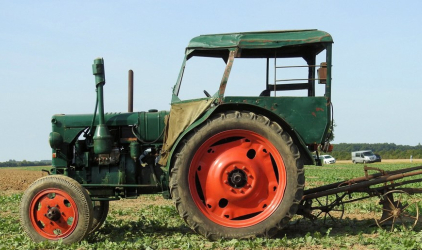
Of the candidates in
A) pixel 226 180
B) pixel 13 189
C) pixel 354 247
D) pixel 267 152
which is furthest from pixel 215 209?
pixel 13 189

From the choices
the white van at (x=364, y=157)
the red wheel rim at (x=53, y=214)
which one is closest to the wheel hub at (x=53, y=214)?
the red wheel rim at (x=53, y=214)

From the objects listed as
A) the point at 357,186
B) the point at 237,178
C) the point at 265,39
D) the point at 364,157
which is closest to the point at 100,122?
the point at 237,178

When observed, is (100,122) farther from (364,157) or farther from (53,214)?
(364,157)

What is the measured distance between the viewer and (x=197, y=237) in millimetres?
7168

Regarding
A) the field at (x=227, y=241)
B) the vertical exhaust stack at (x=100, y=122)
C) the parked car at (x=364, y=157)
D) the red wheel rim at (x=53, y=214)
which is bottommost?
the parked car at (x=364, y=157)

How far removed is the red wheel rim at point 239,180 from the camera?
678 centimetres

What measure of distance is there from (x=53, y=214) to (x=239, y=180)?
2779 mm

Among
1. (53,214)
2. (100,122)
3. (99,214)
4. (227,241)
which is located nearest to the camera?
(227,241)

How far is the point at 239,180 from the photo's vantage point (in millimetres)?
6773

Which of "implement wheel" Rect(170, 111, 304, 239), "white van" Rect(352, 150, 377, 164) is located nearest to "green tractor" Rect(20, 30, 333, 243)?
"implement wheel" Rect(170, 111, 304, 239)

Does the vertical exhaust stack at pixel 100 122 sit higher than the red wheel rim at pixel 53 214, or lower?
higher

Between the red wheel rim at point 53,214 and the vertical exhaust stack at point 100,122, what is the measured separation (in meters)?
0.94

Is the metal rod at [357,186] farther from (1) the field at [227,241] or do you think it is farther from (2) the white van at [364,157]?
(2) the white van at [364,157]

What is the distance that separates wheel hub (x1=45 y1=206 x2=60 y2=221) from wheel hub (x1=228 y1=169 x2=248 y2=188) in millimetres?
2582
